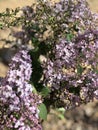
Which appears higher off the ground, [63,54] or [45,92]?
[63,54]

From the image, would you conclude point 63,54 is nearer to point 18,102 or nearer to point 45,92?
point 45,92

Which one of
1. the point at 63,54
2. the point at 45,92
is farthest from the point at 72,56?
the point at 45,92

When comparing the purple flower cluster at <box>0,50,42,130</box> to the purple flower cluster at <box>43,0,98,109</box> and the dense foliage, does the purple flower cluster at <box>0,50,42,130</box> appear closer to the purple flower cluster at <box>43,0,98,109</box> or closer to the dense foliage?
the dense foliage

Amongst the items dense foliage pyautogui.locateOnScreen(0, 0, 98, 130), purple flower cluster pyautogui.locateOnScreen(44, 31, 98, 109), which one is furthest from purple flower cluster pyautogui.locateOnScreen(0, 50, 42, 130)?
purple flower cluster pyautogui.locateOnScreen(44, 31, 98, 109)

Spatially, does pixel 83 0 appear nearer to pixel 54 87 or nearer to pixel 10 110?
pixel 54 87

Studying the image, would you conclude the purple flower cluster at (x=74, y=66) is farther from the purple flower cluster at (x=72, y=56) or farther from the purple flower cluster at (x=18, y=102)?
the purple flower cluster at (x=18, y=102)

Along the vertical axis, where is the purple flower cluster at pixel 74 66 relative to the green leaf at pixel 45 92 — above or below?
above

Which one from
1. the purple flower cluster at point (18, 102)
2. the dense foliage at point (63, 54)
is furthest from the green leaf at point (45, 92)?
the purple flower cluster at point (18, 102)

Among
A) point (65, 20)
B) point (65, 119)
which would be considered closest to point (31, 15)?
point (65, 20)
